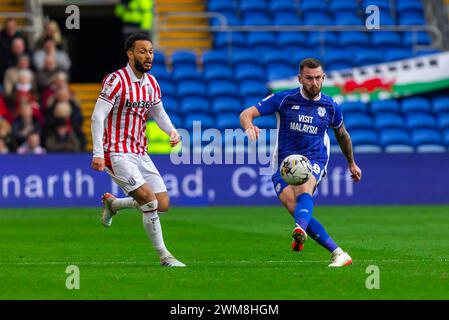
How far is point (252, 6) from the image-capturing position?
92.3 feet

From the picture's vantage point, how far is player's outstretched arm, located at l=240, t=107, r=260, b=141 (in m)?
11.0

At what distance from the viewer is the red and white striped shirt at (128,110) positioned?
11.9 metres

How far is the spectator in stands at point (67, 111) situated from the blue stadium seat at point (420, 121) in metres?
7.31

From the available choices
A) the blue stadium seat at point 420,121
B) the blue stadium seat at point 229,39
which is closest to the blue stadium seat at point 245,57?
the blue stadium seat at point 229,39

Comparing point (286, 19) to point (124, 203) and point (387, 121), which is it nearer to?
point (387, 121)

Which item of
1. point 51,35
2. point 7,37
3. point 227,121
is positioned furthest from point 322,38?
point 7,37

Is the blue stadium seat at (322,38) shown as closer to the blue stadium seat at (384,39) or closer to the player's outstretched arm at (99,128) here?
the blue stadium seat at (384,39)

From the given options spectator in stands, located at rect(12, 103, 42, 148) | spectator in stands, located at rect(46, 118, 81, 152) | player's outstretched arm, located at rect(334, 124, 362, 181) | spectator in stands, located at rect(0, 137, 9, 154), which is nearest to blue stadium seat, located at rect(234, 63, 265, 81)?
spectator in stands, located at rect(46, 118, 81, 152)

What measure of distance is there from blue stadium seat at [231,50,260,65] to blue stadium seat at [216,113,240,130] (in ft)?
5.75

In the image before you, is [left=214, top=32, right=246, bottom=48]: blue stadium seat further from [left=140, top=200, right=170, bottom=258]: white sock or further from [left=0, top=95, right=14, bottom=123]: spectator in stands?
A: [left=140, top=200, right=170, bottom=258]: white sock

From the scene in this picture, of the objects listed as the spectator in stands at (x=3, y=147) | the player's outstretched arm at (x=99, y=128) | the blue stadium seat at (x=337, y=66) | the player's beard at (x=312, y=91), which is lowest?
the player's outstretched arm at (x=99, y=128)

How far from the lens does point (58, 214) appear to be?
817 inches

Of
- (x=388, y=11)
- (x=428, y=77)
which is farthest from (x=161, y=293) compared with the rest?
(x=388, y=11)

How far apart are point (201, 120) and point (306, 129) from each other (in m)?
13.5
